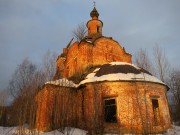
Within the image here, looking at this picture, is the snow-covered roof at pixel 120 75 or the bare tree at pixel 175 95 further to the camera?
the bare tree at pixel 175 95

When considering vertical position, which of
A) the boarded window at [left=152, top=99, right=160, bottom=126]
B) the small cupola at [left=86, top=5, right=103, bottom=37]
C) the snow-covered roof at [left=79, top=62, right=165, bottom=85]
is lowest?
the boarded window at [left=152, top=99, right=160, bottom=126]

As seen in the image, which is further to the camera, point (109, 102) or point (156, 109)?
point (156, 109)

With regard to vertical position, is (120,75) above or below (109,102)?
above

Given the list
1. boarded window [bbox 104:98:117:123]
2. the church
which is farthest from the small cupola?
boarded window [bbox 104:98:117:123]

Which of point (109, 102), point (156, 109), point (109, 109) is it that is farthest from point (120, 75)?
point (156, 109)

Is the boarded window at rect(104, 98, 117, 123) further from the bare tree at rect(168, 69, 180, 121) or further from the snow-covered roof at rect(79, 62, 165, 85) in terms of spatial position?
the bare tree at rect(168, 69, 180, 121)

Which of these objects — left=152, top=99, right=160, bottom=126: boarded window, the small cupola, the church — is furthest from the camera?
the small cupola

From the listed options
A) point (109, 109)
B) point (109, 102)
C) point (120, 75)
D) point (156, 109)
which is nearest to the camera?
point (120, 75)

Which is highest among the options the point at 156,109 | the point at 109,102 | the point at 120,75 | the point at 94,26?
the point at 94,26

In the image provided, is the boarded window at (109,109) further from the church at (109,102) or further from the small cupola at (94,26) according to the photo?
the small cupola at (94,26)

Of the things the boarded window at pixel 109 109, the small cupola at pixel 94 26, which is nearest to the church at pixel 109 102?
the boarded window at pixel 109 109

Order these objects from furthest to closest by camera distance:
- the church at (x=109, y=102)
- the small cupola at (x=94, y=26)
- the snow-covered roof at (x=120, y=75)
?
1. the small cupola at (x=94, y=26)
2. the snow-covered roof at (x=120, y=75)
3. the church at (x=109, y=102)

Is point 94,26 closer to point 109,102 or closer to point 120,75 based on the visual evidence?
point 120,75

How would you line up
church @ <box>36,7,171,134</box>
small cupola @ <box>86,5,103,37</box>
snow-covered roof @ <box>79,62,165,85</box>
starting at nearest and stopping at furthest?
church @ <box>36,7,171,134</box> < snow-covered roof @ <box>79,62,165,85</box> < small cupola @ <box>86,5,103,37</box>
